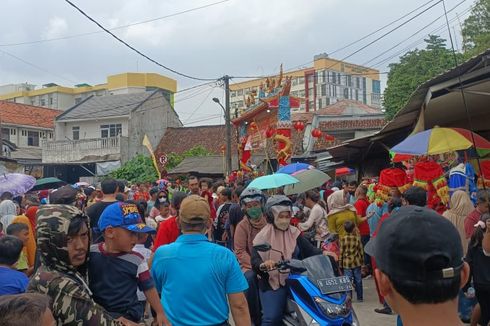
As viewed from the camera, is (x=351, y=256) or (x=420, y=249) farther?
(x=351, y=256)

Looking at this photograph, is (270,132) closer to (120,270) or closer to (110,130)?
(120,270)

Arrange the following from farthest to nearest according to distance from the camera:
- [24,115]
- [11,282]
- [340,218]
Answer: [24,115], [340,218], [11,282]

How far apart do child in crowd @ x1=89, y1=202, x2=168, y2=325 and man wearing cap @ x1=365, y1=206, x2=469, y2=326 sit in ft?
6.70

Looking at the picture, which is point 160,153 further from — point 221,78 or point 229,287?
point 229,287

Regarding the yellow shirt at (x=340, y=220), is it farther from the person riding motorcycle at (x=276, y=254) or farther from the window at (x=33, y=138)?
the window at (x=33, y=138)

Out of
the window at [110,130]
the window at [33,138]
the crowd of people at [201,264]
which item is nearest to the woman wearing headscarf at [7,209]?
the crowd of people at [201,264]

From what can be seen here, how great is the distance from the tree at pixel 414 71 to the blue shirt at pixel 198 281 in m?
27.1

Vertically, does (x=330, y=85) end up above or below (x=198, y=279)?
Answer: above

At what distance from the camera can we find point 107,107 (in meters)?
40.1

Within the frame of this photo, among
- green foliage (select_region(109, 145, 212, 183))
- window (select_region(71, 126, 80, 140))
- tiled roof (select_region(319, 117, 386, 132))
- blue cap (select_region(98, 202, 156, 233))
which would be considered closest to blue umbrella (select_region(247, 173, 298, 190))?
blue cap (select_region(98, 202, 156, 233))

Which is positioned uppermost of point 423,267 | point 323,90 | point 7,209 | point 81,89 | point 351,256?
point 323,90

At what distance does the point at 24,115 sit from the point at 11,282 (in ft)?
142

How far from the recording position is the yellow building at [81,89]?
55.7 meters

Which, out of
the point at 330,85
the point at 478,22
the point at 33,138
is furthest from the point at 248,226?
the point at 330,85
